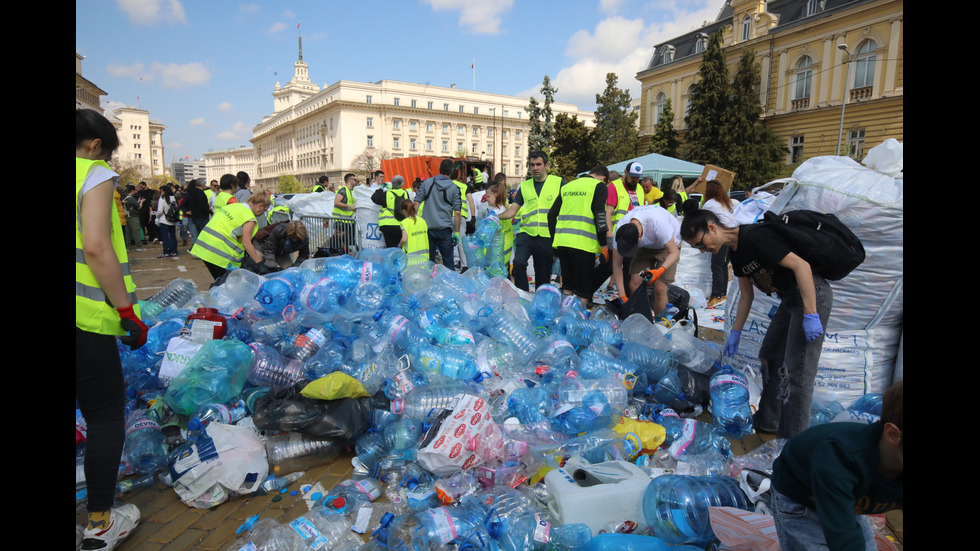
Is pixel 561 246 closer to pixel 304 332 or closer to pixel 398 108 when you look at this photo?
pixel 304 332

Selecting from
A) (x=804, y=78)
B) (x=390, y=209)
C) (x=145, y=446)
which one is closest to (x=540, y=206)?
(x=390, y=209)

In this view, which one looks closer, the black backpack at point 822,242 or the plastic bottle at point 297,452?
the black backpack at point 822,242

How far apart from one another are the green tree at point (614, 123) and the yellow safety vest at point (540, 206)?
31.3 meters

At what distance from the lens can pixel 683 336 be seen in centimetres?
436

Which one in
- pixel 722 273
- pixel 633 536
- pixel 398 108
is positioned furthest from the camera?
pixel 398 108

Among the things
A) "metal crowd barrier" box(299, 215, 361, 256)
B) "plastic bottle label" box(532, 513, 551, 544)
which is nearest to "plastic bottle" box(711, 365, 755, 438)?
"plastic bottle label" box(532, 513, 551, 544)

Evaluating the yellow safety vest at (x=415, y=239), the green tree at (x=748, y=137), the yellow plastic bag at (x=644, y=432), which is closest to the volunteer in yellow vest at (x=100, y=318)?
the yellow plastic bag at (x=644, y=432)

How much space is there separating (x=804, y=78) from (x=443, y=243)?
30.8 metres

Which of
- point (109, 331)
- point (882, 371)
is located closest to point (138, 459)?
point (109, 331)

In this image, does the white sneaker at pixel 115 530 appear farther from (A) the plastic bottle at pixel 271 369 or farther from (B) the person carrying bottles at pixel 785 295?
(B) the person carrying bottles at pixel 785 295

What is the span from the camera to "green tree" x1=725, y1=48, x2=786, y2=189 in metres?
29.5

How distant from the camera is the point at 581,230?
202 inches

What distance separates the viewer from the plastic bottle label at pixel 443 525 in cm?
216

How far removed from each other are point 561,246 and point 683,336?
152cm
